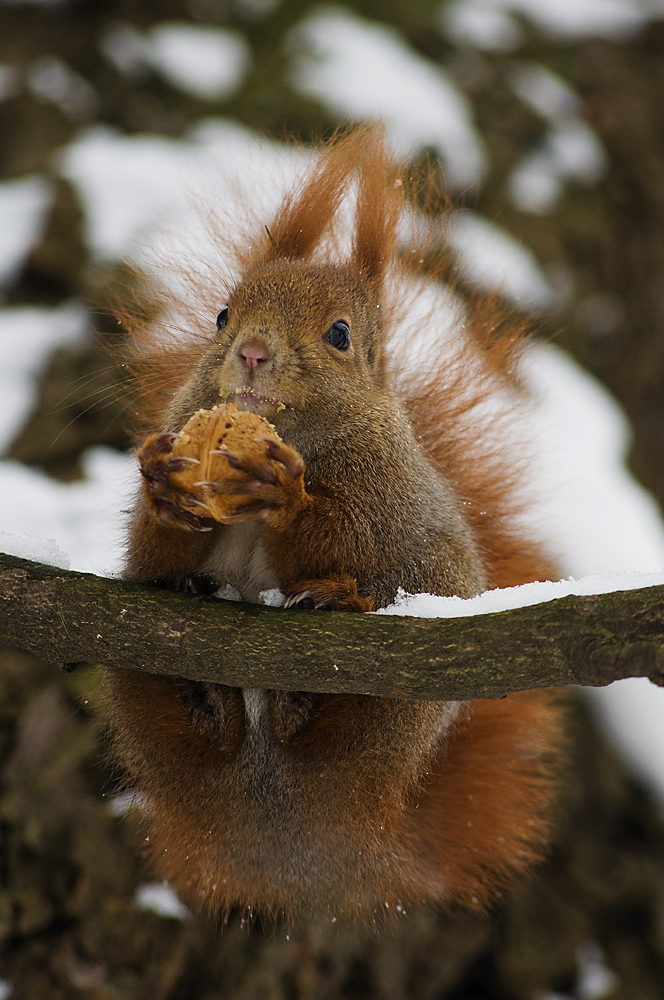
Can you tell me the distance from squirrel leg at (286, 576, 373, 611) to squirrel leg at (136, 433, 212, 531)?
0.48ft

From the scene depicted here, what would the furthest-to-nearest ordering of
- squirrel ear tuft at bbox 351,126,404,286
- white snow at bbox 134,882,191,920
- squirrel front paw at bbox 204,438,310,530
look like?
1. white snow at bbox 134,882,191,920
2. squirrel ear tuft at bbox 351,126,404,286
3. squirrel front paw at bbox 204,438,310,530

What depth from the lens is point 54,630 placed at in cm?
117

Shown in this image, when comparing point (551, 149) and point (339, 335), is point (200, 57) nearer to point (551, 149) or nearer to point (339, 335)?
point (551, 149)

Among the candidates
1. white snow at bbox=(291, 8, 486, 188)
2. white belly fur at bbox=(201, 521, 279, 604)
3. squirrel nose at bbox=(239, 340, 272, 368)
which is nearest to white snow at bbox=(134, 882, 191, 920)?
white belly fur at bbox=(201, 521, 279, 604)

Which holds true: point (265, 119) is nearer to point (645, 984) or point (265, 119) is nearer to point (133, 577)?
point (133, 577)

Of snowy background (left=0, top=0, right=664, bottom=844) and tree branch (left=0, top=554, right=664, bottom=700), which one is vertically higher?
tree branch (left=0, top=554, right=664, bottom=700)

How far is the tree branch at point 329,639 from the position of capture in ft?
3.34

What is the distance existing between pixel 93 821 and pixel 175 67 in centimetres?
266

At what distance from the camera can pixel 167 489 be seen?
3.87 feet

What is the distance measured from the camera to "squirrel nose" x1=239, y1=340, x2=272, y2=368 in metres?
1.30

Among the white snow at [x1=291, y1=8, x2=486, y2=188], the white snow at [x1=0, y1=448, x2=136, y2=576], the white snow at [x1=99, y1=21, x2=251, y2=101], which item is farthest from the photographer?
the white snow at [x1=99, y1=21, x2=251, y2=101]

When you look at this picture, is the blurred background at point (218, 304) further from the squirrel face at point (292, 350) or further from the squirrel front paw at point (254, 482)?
the squirrel front paw at point (254, 482)

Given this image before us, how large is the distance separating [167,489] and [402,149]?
107 cm

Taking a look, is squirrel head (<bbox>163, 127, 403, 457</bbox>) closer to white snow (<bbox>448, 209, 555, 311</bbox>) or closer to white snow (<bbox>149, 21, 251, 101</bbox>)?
white snow (<bbox>448, 209, 555, 311</bbox>)
